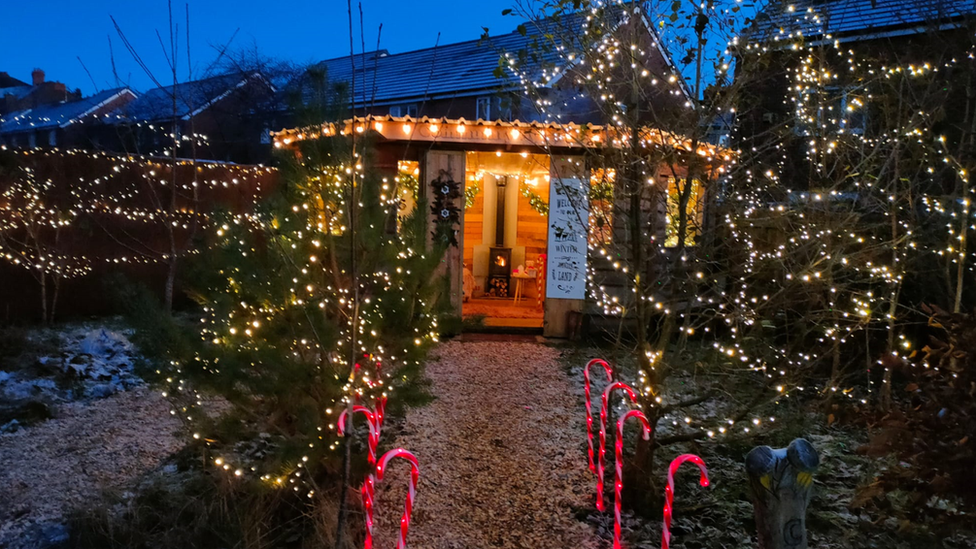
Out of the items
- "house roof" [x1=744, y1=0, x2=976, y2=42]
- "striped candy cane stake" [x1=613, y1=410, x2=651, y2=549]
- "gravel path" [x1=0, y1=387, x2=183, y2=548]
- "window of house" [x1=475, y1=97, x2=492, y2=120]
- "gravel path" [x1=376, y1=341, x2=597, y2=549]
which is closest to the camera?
"striped candy cane stake" [x1=613, y1=410, x2=651, y2=549]

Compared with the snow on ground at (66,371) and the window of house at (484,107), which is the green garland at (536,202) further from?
the snow on ground at (66,371)

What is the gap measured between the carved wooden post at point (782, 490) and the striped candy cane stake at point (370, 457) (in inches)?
67.2

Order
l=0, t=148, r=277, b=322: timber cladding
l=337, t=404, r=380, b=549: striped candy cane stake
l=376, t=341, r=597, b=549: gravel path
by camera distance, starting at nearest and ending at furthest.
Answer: l=337, t=404, r=380, b=549: striped candy cane stake
l=376, t=341, r=597, b=549: gravel path
l=0, t=148, r=277, b=322: timber cladding

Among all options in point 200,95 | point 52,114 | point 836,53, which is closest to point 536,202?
point 836,53

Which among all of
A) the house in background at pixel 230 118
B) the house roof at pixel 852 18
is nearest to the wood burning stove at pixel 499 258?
the house roof at pixel 852 18

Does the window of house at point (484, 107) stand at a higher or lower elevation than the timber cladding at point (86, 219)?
higher

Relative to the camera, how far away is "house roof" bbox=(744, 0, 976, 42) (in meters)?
4.00

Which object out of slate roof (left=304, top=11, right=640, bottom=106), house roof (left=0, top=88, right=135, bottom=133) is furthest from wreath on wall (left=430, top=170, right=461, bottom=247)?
house roof (left=0, top=88, right=135, bottom=133)

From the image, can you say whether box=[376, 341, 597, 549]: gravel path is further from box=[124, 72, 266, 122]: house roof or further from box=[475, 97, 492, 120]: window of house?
box=[124, 72, 266, 122]: house roof

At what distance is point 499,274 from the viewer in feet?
37.7

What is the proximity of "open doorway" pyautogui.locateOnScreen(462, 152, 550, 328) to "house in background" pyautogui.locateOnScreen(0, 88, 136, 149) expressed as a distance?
44.7 ft

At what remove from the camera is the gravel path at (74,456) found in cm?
390

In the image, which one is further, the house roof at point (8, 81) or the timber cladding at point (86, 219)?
the house roof at point (8, 81)

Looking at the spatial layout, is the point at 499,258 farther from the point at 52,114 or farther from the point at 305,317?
the point at 52,114
